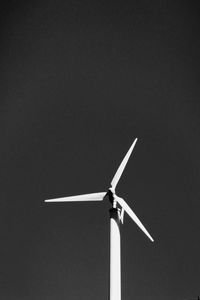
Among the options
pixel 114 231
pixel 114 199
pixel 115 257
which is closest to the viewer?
pixel 115 257

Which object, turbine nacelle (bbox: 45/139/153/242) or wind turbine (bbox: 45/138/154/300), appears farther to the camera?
turbine nacelle (bbox: 45/139/153/242)

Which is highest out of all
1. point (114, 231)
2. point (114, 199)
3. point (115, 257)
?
point (114, 199)

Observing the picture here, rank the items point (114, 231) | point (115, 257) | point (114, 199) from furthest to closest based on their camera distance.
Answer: point (114, 199) < point (114, 231) < point (115, 257)

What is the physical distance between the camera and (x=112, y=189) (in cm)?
2942

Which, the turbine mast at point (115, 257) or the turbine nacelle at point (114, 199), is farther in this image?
the turbine nacelle at point (114, 199)

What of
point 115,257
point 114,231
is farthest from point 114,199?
point 115,257

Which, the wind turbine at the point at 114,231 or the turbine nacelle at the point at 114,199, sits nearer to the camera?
the wind turbine at the point at 114,231

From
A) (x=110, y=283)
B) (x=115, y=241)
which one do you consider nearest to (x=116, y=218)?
(x=115, y=241)

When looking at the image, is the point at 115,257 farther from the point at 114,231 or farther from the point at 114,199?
the point at 114,199

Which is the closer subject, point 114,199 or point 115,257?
point 115,257

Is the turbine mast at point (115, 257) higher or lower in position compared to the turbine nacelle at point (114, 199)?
lower

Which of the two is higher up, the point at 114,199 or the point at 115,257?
the point at 114,199

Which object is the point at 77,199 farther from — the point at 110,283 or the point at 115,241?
the point at 110,283

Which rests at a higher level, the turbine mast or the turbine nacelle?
the turbine nacelle
